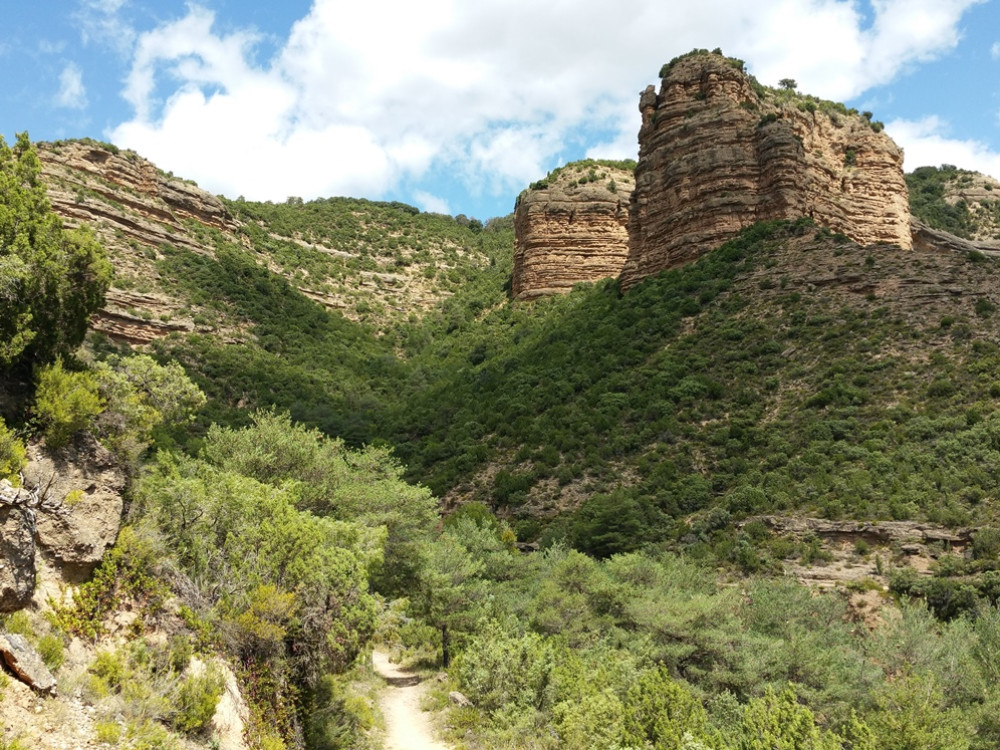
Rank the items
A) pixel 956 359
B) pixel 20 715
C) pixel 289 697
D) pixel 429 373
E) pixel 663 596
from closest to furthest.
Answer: pixel 20 715, pixel 289 697, pixel 663 596, pixel 956 359, pixel 429 373

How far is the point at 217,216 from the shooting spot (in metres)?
62.1

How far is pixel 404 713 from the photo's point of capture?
16203 mm

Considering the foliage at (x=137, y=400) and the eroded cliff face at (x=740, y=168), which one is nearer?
the foliage at (x=137, y=400)

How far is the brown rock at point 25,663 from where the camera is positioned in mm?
7137

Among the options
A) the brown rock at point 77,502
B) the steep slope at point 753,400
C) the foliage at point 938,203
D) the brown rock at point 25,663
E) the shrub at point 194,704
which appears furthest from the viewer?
the foliage at point 938,203

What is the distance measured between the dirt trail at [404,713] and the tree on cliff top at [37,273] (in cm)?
877

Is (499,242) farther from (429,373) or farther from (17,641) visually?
(17,641)

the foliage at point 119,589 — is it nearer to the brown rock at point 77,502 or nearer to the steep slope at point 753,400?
the brown rock at point 77,502

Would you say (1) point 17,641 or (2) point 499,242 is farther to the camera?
(2) point 499,242

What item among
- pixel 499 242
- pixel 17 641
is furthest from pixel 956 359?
pixel 499 242

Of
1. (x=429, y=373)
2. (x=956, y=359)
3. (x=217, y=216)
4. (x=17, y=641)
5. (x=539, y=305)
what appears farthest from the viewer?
(x=217, y=216)

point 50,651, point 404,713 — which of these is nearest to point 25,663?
point 50,651

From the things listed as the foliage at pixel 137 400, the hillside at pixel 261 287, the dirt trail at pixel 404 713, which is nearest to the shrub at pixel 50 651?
the foliage at pixel 137 400

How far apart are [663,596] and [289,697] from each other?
1025 cm
